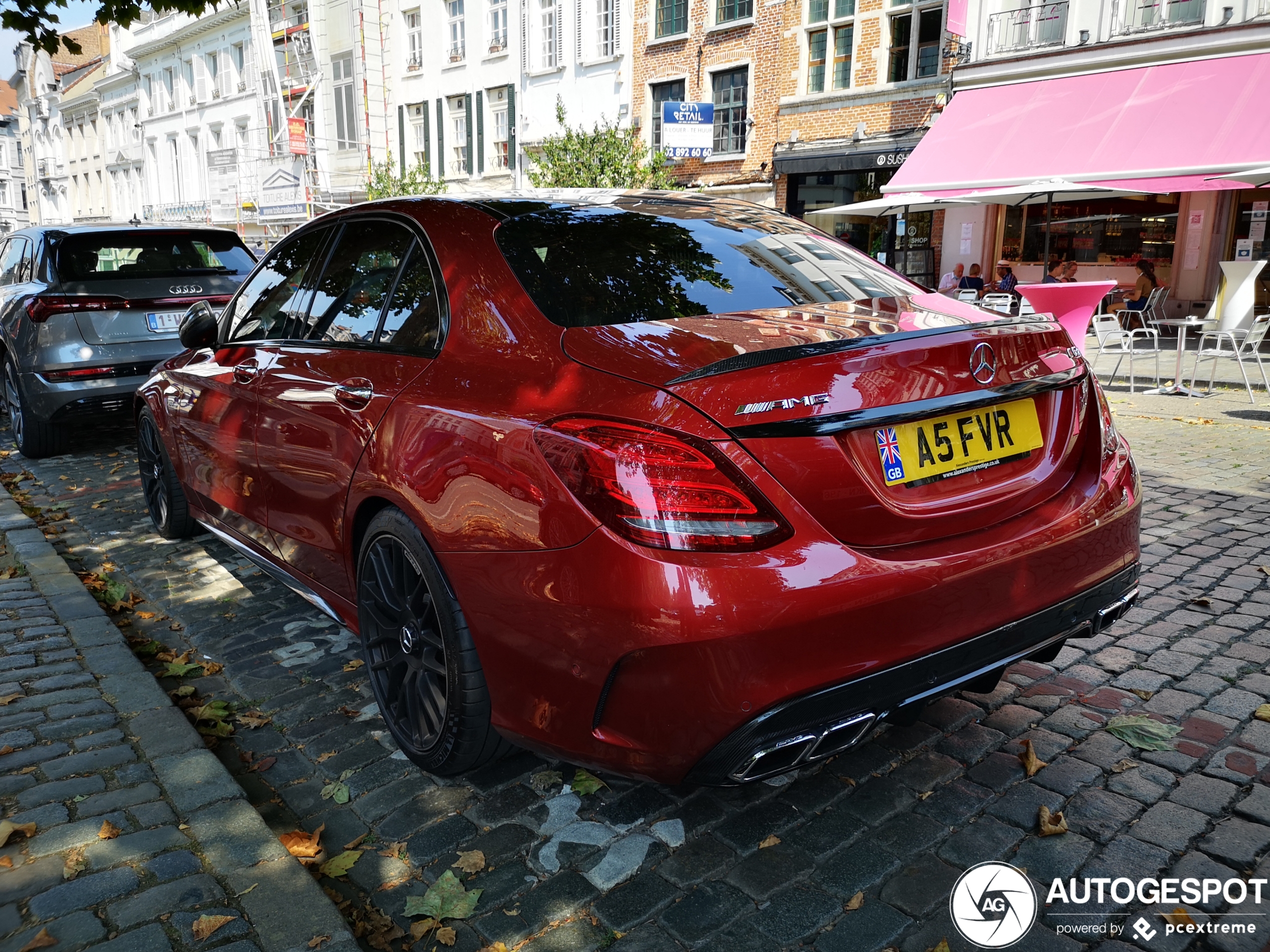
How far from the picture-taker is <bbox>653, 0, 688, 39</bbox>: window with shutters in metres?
23.8

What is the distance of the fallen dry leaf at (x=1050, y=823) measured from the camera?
8.14ft

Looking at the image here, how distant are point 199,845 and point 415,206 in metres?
1.92

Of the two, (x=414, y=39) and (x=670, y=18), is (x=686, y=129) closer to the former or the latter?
(x=670, y=18)

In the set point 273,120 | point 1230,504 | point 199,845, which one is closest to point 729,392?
point 199,845

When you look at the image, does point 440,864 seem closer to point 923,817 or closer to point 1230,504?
point 923,817

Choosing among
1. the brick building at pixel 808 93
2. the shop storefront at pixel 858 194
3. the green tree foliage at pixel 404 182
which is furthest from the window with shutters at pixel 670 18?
the green tree foliage at pixel 404 182

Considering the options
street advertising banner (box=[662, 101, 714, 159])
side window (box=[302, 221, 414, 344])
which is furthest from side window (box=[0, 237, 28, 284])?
street advertising banner (box=[662, 101, 714, 159])

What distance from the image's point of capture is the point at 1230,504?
5781mm

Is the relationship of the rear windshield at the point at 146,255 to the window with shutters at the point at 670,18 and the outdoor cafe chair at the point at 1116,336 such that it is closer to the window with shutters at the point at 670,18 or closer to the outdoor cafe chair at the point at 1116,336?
the outdoor cafe chair at the point at 1116,336

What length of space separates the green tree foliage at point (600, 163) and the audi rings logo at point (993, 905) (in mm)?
20616

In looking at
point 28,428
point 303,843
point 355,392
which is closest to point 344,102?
point 28,428

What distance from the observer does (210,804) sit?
2662 millimetres

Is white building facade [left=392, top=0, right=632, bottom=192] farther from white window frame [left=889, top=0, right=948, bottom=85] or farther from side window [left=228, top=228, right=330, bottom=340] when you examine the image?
side window [left=228, top=228, right=330, bottom=340]

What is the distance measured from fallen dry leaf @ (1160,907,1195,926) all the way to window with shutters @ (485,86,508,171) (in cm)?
2890
